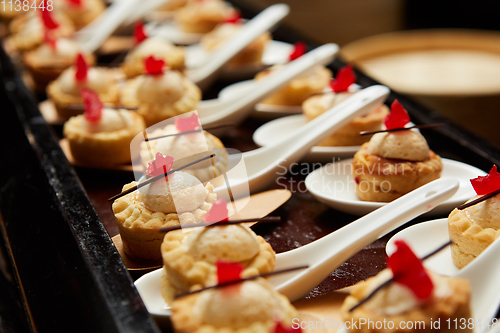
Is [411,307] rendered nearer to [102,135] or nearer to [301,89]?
[102,135]

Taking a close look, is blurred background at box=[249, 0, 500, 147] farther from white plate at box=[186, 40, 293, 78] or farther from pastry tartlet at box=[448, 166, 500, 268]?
pastry tartlet at box=[448, 166, 500, 268]

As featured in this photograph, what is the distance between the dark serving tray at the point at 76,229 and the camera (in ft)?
3.77

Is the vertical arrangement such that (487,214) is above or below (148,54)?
below

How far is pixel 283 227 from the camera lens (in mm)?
1585

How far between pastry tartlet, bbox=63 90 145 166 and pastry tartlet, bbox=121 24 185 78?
67 cm

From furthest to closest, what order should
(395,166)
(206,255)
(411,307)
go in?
(395,166) → (206,255) → (411,307)

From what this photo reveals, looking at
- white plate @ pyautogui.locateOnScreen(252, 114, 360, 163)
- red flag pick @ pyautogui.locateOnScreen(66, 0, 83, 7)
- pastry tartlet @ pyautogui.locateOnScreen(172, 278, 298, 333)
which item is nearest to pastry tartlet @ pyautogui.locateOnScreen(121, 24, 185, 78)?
white plate @ pyautogui.locateOnScreen(252, 114, 360, 163)

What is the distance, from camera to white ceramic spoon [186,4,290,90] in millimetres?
2670

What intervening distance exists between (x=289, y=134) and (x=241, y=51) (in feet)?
2.68

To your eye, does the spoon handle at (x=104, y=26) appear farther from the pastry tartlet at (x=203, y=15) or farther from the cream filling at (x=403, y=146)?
the cream filling at (x=403, y=146)

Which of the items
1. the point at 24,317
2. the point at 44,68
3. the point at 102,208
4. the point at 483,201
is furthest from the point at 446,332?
the point at 44,68

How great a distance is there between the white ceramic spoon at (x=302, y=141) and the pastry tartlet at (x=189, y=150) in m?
0.13

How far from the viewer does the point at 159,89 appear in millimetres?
2174

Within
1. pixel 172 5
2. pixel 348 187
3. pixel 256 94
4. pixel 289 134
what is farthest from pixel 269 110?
pixel 172 5
